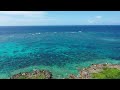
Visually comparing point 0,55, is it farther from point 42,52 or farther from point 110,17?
point 110,17

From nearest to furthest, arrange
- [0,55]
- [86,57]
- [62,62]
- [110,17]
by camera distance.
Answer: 1. [62,62]
2. [86,57]
3. [0,55]
4. [110,17]

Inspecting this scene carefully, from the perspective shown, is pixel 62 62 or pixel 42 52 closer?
pixel 62 62
